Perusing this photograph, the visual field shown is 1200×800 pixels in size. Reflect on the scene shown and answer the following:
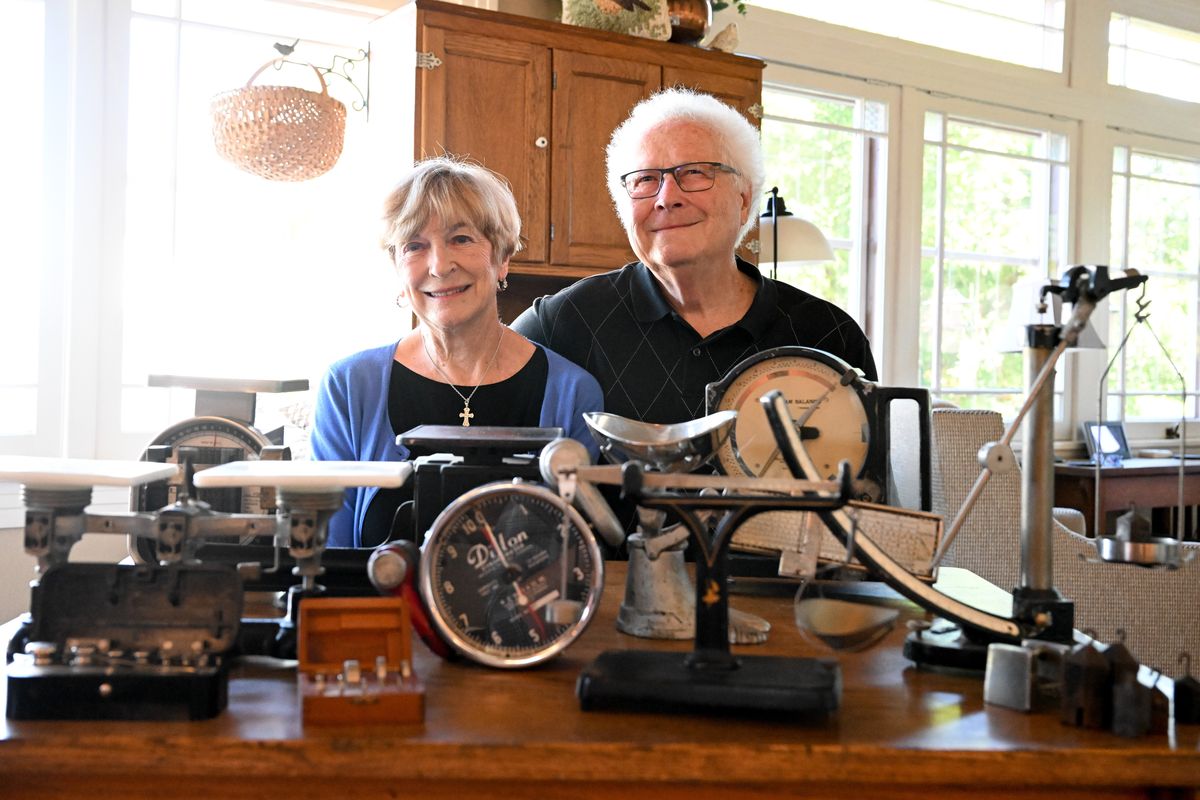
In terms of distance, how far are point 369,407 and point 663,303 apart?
0.67 m

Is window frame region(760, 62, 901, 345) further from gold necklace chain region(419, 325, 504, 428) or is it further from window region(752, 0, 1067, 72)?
gold necklace chain region(419, 325, 504, 428)

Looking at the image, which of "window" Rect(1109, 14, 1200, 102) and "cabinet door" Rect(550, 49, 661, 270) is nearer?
"cabinet door" Rect(550, 49, 661, 270)

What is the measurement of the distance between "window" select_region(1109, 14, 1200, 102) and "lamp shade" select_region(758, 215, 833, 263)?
2.99 meters

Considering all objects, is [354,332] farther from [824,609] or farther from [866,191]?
[824,609]

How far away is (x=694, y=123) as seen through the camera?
87.1 inches

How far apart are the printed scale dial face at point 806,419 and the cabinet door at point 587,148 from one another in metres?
2.10

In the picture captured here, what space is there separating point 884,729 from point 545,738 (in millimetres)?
315

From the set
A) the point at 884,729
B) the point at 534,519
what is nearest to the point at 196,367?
the point at 534,519

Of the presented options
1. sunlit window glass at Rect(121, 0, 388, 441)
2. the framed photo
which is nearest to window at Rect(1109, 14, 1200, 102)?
the framed photo

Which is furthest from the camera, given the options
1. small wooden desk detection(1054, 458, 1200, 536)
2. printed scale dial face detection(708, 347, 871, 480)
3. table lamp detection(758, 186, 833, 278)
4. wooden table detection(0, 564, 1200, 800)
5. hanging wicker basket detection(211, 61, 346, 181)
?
small wooden desk detection(1054, 458, 1200, 536)

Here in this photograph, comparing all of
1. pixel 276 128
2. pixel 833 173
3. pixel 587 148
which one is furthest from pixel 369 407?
pixel 833 173

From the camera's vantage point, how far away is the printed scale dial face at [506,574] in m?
1.12

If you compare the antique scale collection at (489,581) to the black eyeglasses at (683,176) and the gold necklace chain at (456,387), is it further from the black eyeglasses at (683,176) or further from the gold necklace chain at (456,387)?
the black eyeglasses at (683,176)

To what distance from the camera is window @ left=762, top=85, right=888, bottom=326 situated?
477 centimetres
